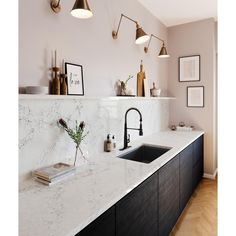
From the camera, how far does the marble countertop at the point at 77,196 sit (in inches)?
36.2

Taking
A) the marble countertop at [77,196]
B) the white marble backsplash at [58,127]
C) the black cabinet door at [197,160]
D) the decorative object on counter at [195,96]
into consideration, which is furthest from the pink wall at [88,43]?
the black cabinet door at [197,160]

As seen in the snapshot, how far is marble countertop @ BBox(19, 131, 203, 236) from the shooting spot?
3.01ft

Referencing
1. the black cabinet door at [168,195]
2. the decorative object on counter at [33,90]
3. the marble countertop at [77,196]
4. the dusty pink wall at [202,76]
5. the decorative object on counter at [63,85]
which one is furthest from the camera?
the dusty pink wall at [202,76]

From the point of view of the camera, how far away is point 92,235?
3.31 ft

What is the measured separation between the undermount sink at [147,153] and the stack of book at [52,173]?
985mm

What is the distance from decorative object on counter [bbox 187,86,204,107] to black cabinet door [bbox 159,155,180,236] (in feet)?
5.83

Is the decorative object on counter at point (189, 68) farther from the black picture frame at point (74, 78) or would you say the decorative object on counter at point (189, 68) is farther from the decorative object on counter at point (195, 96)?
the black picture frame at point (74, 78)

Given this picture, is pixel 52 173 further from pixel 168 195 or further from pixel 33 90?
pixel 168 195

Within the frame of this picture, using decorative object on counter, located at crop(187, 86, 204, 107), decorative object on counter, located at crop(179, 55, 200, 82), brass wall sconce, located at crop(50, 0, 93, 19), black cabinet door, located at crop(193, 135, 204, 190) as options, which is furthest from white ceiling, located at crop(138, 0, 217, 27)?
black cabinet door, located at crop(193, 135, 204, 190)

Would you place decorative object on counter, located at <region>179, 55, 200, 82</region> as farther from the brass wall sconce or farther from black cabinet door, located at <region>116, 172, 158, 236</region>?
the brass wall sconce

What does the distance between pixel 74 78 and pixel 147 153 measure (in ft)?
4.30
